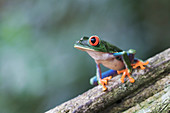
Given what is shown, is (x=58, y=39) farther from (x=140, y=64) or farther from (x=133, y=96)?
(x=133, y=96)

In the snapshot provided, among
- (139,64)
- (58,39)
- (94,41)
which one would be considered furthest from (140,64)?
(58,39)

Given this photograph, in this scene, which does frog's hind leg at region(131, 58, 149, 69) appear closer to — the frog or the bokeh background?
the frog

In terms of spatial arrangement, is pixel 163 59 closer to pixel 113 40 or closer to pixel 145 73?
pixel 145 73

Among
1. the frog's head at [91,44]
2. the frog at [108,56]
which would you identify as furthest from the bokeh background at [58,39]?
the frog's head at [91,44]

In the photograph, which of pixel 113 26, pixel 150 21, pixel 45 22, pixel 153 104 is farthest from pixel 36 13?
pixel 153 104

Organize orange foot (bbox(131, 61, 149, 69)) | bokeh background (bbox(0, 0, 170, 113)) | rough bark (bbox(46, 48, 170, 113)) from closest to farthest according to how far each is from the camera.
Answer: rough bark (bbox(46, 48, 170, 113)) → orange foot (bbox(131, 61, 149, 69)) → bokeh background (bbox(0, 0, 170, 113))

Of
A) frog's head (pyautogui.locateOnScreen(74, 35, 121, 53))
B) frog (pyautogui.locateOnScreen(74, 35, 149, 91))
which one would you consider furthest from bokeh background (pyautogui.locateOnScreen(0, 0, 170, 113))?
frog's head (pyautogui.locateOnScreen(74, 35, 121, 53))

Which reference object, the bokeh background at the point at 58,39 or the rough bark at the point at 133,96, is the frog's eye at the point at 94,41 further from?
the bokeh background at the point at 58,39

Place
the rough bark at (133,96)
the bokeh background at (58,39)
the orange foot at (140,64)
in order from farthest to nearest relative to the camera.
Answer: the bokeh background at (58,39) < the orange foot at (140,64) < the rough bark at (133,96)
